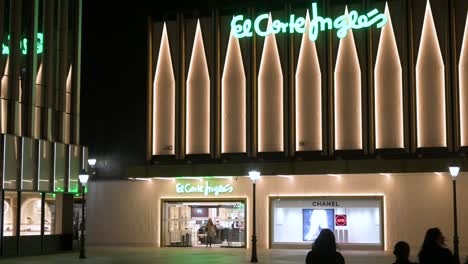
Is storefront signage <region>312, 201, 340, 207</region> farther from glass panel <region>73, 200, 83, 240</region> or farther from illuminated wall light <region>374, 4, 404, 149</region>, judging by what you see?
glass panel <region>73, 200, 83, 240</region>

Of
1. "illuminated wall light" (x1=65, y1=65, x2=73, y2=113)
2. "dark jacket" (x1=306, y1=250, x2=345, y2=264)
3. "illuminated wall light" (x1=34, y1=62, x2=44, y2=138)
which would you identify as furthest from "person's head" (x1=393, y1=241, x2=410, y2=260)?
"illuminated wall light" (x1=65, y1=65, x2=73, y2=113)

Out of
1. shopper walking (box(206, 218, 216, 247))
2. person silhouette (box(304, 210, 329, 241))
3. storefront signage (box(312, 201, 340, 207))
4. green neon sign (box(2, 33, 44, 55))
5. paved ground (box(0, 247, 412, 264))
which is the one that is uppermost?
green neon sign (box(2, 33, 44, 55))

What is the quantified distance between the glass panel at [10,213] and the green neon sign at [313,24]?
50.4 feet

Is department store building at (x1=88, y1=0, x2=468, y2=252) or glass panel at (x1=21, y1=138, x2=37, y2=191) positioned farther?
department store building at (x1=88, y1=0, x2=468, y2=252)

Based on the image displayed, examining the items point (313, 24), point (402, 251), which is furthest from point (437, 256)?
point (313, 24)

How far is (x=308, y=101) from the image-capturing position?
39688 millimetres

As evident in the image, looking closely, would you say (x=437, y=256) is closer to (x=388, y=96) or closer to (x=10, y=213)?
(x=10, y=213)

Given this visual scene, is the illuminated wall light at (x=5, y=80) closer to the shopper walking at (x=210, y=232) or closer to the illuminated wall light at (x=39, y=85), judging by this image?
the illuminated wall light at (x=39, y=85)

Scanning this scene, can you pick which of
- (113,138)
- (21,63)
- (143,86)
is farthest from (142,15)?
(21,63)

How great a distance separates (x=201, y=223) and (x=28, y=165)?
1204cm

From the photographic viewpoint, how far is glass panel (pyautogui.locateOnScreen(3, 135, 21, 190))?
105 feet

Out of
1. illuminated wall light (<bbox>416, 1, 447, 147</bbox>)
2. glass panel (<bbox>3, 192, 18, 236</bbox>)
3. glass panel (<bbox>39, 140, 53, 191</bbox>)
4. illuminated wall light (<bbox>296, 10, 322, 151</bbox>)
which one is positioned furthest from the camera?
illuminated wall light (<bbox>296, 10, 322, 151</bbox>)

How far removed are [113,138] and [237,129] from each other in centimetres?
763

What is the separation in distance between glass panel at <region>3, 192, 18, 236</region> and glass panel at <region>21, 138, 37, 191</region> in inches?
25.4
